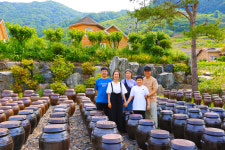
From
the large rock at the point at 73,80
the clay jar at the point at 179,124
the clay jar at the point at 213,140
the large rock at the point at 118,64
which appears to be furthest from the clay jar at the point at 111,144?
the large rock at the point at 73,80

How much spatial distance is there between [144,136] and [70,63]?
8.92 meters

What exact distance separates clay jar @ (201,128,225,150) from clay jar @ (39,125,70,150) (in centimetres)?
227

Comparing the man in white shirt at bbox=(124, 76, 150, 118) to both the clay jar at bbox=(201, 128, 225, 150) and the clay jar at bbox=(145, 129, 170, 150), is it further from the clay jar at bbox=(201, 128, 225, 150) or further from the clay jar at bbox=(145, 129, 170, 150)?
the clay jar at bbox=(201, 128, 225, 150)

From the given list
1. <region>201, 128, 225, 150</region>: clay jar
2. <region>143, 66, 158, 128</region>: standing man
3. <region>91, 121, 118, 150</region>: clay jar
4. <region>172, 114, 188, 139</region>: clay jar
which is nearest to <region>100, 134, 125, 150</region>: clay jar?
<region>91, 121, 118, 150</region>: clay jar

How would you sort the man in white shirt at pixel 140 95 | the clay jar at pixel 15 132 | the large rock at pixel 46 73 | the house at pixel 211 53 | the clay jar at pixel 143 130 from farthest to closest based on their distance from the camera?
the house at pixel 211 53, the large rock at pixel 46 73, the man in white shirt at pixel 140 95, the clay jar at pixel 143 130, the clay jar at pixel 15 132

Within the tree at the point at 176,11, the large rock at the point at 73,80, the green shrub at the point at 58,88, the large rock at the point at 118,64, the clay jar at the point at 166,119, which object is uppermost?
the tree at the point at 176,11

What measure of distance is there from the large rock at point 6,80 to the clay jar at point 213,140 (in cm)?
1024

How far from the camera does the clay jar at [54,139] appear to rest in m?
2.95

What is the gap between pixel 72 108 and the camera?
20.6 ft

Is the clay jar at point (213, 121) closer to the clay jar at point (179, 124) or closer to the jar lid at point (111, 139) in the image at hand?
the clay jar at point (179, 124)

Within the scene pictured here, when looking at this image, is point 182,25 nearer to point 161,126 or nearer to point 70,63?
point 70,63

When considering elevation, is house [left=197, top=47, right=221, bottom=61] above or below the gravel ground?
above

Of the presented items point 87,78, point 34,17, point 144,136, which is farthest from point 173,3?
point 34,17

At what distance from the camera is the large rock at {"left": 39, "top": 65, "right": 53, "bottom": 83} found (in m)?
11.3
